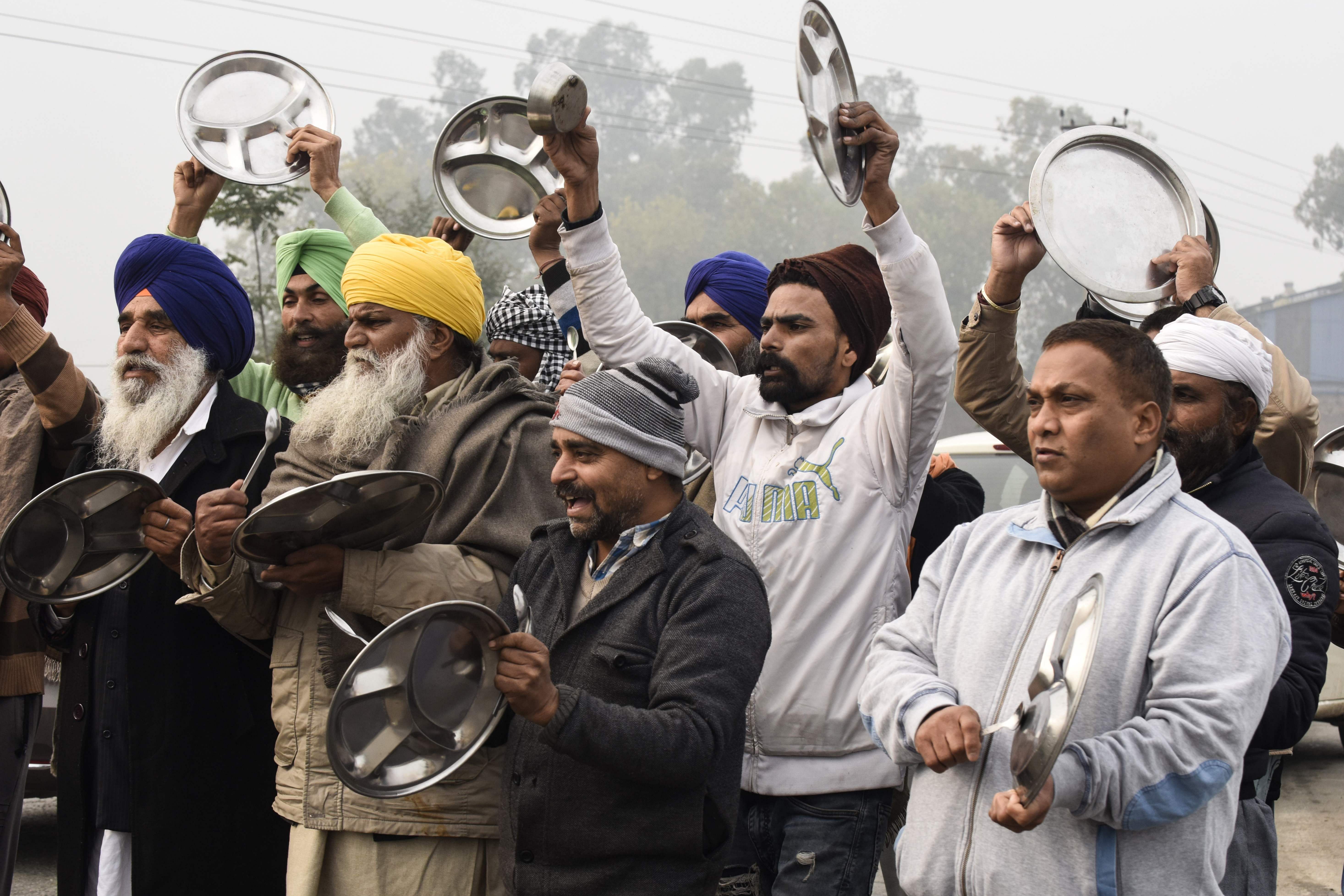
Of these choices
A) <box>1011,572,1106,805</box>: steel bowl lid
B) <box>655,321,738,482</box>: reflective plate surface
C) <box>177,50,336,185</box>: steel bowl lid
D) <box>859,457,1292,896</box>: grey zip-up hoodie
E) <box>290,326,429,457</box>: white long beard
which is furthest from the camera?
<box>177,50,336,185</box>: steel bowl lid

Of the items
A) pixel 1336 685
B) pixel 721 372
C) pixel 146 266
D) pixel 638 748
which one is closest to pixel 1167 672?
pixel 638 748

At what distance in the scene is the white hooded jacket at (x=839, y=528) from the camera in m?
3.13

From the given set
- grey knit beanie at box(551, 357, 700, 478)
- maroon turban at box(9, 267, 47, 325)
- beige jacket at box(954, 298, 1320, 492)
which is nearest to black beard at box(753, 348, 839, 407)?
beige jacket at box(954, 298, 1320, 492)

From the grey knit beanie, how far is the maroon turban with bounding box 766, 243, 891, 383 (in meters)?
0.75

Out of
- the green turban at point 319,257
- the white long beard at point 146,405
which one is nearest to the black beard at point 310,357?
the green turban at point 319,257

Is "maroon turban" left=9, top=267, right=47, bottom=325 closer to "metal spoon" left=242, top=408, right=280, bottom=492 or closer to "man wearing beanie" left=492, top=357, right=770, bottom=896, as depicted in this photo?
"metal spoon" left=242, top=408, right=280, bottom=492

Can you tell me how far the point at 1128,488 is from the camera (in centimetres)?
245

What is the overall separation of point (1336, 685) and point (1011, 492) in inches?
84.9

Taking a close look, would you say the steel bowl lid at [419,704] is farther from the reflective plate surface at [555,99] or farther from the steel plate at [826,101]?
the steel plate at [826,101]

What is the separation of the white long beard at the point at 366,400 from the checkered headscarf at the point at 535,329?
132 centimetres

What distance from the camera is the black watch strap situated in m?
3.62

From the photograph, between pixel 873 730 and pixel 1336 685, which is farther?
pixel 1336 685

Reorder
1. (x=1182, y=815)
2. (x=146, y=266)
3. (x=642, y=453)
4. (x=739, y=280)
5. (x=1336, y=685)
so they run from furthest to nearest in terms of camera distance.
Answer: (x=1336, y=685)
(x=739, y=280)
(x=146, y=266)
(x=642, y=453)
(x=1182, y=815)

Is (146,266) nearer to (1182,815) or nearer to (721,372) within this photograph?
(721,372)
